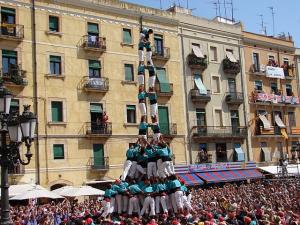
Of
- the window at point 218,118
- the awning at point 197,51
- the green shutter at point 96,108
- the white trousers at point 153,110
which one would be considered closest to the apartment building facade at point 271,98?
the window at point 218,118

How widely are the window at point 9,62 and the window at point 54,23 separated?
3.31 m

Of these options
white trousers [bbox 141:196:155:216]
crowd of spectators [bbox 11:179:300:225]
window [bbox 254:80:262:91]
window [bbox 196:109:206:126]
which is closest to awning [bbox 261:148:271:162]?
window [bbox 254:80:262:91]

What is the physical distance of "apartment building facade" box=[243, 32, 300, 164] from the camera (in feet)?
141

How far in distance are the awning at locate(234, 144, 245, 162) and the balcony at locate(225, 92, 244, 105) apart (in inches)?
142

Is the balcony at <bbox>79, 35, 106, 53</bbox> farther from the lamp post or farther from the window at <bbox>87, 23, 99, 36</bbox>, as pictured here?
the lamp post

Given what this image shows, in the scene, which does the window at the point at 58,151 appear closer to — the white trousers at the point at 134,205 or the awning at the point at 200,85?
the white trousers at the point at 134,205

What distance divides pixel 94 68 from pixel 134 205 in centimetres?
1493

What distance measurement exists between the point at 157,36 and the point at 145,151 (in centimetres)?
1770

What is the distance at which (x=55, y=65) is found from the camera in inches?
1248

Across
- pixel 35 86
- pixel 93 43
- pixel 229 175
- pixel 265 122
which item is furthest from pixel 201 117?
pixel 35 86

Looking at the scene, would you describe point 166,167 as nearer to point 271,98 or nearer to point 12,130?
point 12,130

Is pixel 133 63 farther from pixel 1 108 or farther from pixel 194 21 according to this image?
pixel 1 108

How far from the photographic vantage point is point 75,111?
31906 mm

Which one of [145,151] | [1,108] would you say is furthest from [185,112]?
[1,108]
